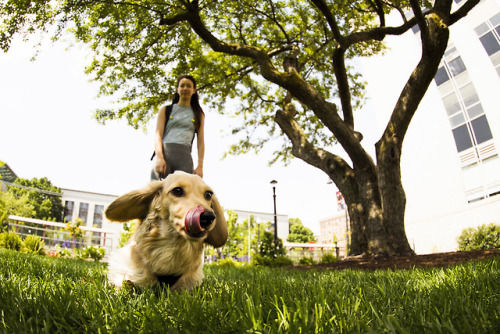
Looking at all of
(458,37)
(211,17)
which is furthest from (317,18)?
(458,37)

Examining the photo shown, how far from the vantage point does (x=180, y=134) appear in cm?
356

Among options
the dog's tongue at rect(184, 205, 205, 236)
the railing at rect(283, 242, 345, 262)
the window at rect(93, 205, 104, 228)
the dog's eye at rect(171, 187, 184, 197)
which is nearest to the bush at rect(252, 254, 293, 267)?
the railing at rect(283, 242, 345, 262)

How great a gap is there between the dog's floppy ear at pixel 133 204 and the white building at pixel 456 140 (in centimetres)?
2147

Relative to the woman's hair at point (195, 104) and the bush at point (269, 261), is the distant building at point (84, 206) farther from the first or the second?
the woman's hair at point (195, 104)

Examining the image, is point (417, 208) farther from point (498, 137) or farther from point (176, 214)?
point (176, 214)

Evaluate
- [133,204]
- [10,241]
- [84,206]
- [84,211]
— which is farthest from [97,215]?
[133,204]

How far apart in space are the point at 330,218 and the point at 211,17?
12145 cm

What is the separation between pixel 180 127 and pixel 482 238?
16982 millimetres

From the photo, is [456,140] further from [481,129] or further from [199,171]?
[199,171]

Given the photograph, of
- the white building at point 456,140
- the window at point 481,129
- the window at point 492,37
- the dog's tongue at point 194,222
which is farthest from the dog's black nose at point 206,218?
the window at point 492,37

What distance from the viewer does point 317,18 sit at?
39.5 feet

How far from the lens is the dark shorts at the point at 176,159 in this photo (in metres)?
3.39

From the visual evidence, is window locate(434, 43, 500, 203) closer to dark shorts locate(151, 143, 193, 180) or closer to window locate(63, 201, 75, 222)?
dark shorts locate(151, 143, 193, 180)

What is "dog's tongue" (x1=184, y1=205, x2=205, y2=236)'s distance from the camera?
1984mm
